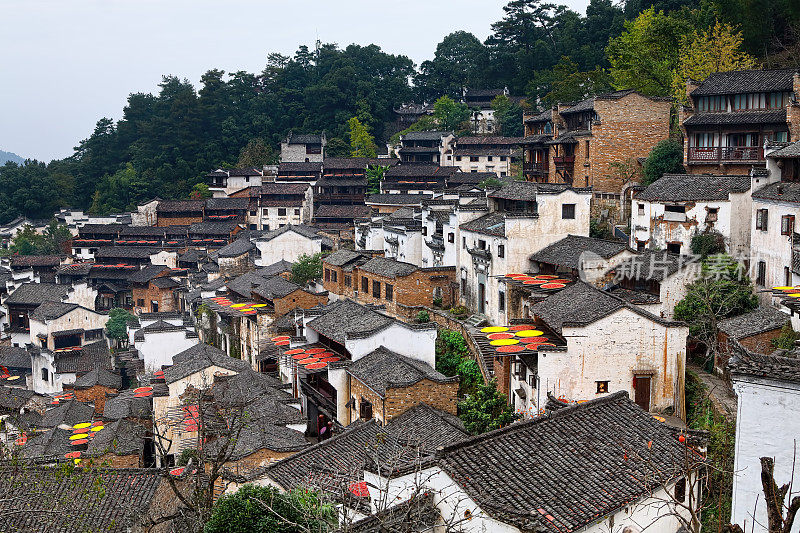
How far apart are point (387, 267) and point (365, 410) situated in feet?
34.0

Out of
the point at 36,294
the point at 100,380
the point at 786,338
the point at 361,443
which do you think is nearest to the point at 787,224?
the point at 786,338

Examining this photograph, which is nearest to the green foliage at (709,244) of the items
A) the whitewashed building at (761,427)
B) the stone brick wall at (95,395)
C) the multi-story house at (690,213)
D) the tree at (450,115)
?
the multi-story house at (690,213)

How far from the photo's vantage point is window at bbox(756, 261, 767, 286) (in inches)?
898

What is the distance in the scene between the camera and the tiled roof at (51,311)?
135ft

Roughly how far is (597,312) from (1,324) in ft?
140

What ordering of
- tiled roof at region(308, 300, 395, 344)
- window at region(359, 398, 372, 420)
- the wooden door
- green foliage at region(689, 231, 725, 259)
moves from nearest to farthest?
the wooden door
window at region(359, 398, 372, 420)
green foliage at region(689, 231, 725, 259)
tiled roof at region(308, 300, 395, 344)

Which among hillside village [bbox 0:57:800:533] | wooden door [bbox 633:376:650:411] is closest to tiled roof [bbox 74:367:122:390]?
hillside village [bbox 0:57:800:533]

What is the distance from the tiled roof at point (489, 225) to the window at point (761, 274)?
858cm

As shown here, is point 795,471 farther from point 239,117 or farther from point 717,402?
point 239,117

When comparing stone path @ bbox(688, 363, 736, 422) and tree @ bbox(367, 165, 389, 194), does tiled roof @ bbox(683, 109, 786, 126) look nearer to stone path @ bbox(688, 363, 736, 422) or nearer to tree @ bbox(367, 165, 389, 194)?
stone path @ bbox(688, 363, 736, 422)

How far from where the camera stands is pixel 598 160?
113 ft

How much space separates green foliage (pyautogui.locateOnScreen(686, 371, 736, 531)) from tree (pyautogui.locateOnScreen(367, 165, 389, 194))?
40012 millimetres

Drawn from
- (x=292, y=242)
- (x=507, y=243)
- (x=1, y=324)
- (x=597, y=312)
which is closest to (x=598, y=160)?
(x=507, y=243)

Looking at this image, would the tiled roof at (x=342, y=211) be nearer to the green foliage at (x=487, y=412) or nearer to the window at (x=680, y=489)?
the green foliage at (x=487, y=412)
